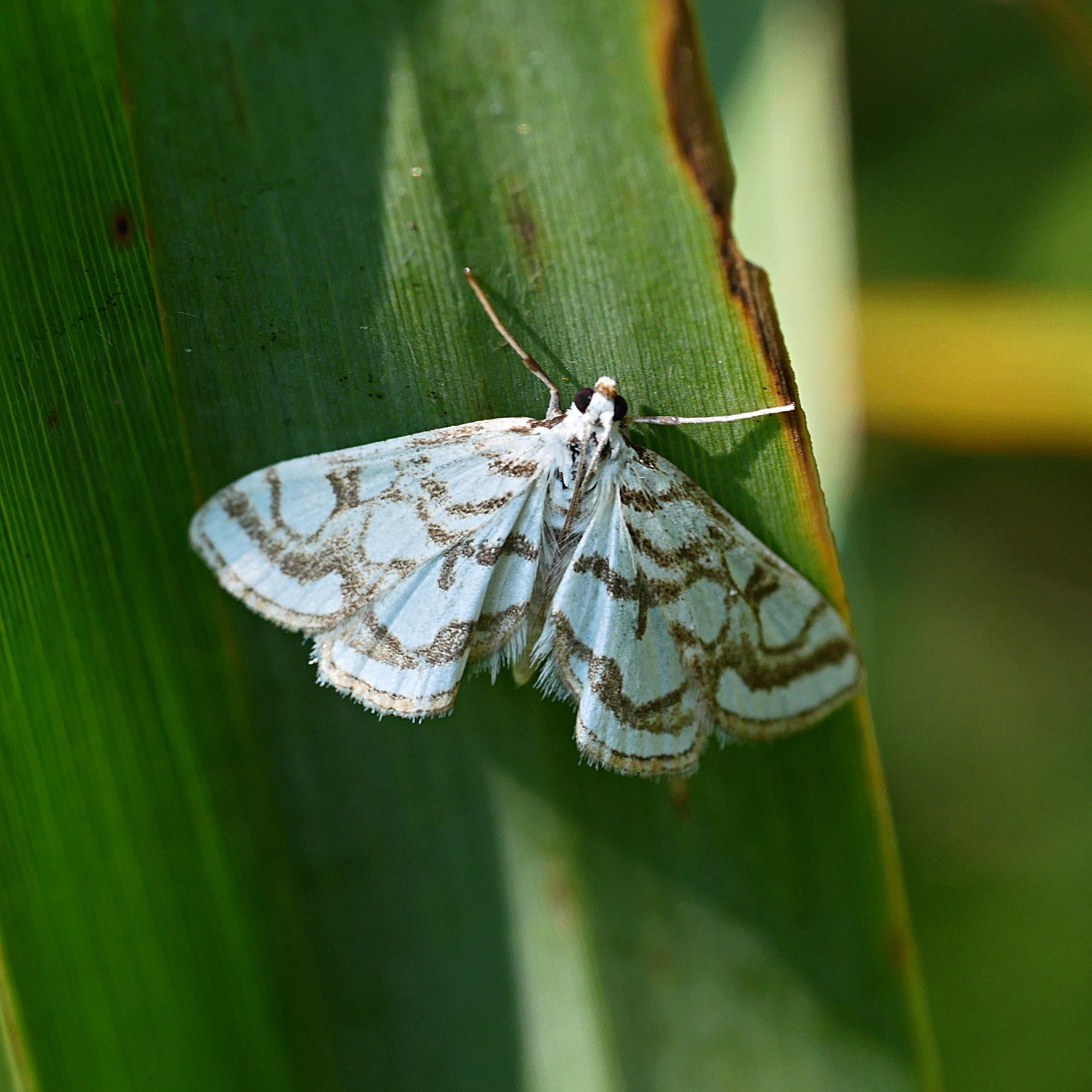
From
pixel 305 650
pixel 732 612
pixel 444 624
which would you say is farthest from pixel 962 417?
pixel 305 650

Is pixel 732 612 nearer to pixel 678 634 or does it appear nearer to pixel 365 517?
pixel 678 634

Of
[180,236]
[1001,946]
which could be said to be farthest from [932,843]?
[180,236]

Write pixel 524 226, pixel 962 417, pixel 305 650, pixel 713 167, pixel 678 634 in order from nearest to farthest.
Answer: pixel 713 167
pixel 524 226
pixel 305 650
pixel 678 634
pixel 962 417

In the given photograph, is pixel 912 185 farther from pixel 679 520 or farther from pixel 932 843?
pixel 932 843

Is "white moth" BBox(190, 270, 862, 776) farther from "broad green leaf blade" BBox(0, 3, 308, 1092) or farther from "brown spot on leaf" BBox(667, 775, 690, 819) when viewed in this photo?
"broad green leaf blade" BBox(0, 3, 308, 1092)

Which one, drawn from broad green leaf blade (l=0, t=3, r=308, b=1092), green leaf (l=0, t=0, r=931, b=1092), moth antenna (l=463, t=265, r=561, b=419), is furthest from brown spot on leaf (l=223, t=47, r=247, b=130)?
moth antenna (l=463, t=265, r=561, b=419)

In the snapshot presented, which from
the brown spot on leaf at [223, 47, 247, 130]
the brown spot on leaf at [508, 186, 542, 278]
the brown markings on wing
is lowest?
the brown markings on wing

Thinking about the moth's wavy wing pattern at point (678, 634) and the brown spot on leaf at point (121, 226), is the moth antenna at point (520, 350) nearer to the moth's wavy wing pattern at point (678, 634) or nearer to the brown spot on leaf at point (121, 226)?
the moth's wavy wing pattern at point (678, 634)
